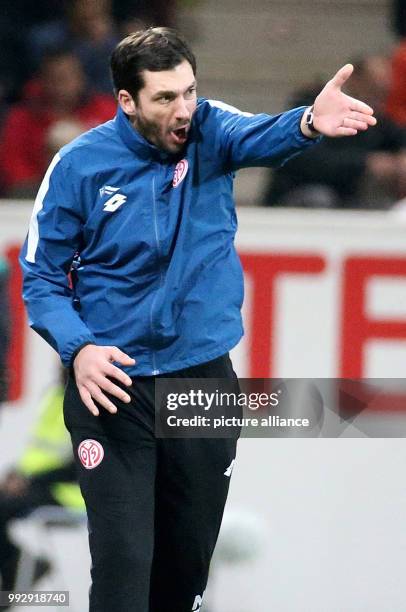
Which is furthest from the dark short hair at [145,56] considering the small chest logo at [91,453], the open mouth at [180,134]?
the small chest logo at [91,453]

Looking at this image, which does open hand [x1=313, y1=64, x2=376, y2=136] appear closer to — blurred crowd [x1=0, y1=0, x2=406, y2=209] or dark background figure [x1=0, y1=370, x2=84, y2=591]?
Result: blurred crowd [x1=0, y1=0, x2=406, y2=209]

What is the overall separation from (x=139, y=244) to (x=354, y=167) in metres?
1.80

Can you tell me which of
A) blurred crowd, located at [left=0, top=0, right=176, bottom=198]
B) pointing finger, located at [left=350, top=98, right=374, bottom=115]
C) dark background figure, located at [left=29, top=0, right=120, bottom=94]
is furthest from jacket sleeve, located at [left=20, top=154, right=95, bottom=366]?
dark background figure, located at [left=29, top=0, right=120, bottom=94]

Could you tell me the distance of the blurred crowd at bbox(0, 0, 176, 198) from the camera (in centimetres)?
442

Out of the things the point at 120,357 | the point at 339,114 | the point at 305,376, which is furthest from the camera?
the point at 305,376

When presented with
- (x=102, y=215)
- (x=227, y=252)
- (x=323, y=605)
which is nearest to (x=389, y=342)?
(x=323, y=605)

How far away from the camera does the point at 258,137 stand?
281 centimetres

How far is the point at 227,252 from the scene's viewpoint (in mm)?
3043

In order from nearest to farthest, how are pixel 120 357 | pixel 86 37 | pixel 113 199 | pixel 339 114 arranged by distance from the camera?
pixel 339 114 < pixel 120 357 < pixel 113 199 < pixel 86 37

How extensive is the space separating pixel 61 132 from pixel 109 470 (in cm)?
186

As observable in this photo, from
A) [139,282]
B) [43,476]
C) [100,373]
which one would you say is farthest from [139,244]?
[43,476]

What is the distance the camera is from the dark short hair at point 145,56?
9.37 ft

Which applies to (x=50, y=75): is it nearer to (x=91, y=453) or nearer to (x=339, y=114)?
(x=91, y=453)

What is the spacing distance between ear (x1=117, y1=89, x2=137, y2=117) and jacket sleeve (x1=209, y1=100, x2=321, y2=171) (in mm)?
199
